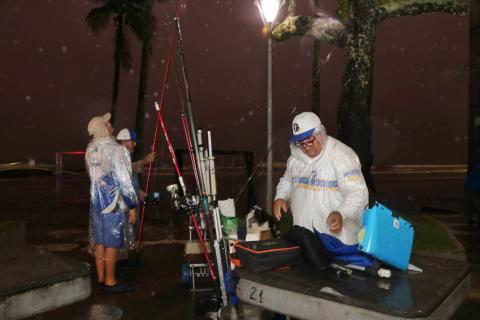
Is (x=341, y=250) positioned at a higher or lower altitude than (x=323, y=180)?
lower

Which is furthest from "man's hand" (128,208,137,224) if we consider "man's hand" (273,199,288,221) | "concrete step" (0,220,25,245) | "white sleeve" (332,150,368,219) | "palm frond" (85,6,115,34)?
"palm frond" (85,6,115,34)

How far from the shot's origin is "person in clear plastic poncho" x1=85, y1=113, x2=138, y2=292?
5.14 meters

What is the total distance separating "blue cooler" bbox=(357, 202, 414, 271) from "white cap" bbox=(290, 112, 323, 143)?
0.84m

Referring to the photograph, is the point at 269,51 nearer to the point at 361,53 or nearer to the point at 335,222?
the point at 361,53

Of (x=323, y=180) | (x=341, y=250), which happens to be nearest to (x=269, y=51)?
(x=323, y=180)

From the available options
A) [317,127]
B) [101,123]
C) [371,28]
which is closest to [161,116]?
[101,123]

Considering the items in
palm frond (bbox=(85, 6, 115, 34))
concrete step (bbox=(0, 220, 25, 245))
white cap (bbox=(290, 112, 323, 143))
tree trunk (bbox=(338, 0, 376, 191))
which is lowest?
concrete step (bbox=(0, 220, 25, 245))

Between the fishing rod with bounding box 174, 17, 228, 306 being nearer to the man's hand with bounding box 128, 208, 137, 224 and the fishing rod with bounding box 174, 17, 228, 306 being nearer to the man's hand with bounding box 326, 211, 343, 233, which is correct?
the man's hand with bounding box 326, 211, 343, 233

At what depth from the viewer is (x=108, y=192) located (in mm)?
5152

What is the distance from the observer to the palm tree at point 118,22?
2319 cm

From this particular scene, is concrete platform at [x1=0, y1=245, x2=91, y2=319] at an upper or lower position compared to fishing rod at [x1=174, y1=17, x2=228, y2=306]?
lower

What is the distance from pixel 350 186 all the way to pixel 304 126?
602 mm

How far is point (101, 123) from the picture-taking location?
532 centimetres

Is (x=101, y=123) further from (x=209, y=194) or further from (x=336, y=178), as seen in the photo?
(x=336, y=178)
